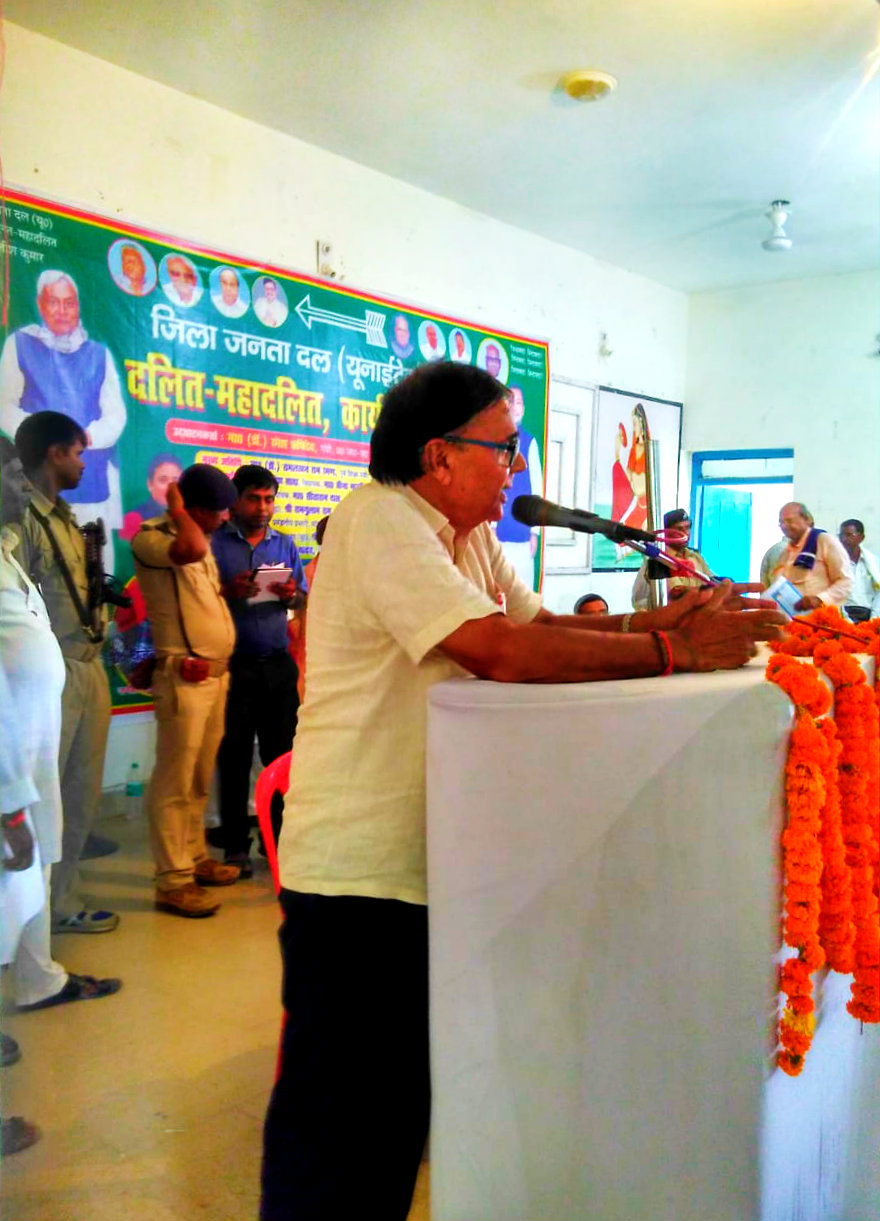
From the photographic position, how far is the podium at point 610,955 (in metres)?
0.95

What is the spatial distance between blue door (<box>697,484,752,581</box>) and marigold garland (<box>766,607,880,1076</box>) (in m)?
5.90

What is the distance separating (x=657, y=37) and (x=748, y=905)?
339cm

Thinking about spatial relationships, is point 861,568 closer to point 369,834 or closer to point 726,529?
point 726,529

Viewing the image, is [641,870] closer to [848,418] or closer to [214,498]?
Result: [214,498]

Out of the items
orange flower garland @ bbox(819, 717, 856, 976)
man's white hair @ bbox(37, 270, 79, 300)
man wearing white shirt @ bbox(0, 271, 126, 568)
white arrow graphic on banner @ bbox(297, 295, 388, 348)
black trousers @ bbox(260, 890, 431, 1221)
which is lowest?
black trousers @ bbox(260, 890, 431, 1221)

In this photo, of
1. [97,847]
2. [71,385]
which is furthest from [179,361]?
[97,847]

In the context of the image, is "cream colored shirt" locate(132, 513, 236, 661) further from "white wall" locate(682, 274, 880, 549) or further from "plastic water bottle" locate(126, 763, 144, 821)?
"white wall" locate(682, 274, 880, 549)

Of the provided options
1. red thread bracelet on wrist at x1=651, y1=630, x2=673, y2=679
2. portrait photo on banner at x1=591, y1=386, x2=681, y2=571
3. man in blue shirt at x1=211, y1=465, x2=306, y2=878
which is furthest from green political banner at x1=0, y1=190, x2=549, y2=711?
red thread bracelet on wrist at x1=651, y1=630, x2=673, y2=679

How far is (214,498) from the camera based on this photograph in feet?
11.2

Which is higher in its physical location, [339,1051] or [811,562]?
[811,562]

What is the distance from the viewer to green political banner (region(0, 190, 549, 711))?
310 centimetres

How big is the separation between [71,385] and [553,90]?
223cm

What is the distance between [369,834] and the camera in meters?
1.13

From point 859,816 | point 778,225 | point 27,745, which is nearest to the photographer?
point 859,816
